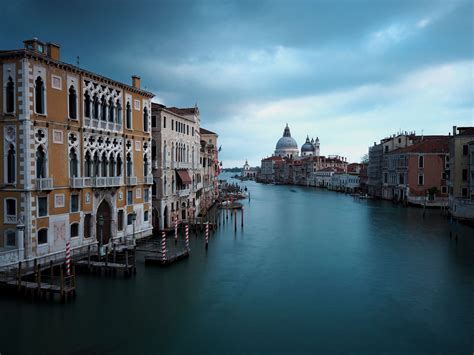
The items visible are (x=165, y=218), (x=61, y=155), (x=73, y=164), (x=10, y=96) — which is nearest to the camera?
(x=10, y=96)

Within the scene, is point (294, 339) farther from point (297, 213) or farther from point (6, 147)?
point (297, 213)

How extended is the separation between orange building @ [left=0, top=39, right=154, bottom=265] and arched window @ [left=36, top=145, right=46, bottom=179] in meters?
0.04

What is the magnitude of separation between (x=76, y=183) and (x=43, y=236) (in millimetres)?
2442

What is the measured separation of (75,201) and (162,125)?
881cm


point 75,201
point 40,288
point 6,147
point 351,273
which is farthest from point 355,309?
point 6,147

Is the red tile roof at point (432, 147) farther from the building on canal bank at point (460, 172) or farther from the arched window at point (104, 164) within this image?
the arched window at point (104, 164)

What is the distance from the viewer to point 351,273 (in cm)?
1762

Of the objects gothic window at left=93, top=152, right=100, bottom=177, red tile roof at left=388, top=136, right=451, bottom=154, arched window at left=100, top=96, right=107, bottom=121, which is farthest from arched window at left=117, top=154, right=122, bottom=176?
red tile roof at left=388, top=136, right=451, bottom=154

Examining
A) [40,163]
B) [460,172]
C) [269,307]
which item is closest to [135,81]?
[40,163]

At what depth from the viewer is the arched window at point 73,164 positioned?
53.7 feet

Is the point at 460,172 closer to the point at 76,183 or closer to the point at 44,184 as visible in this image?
the point at 76,183

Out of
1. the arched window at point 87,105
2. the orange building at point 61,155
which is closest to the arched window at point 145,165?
the orange building at point 61,155

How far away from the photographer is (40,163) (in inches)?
591

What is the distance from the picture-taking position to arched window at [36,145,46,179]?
14881mm
